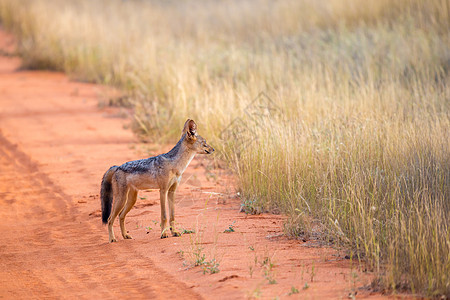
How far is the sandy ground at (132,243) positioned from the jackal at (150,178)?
31 cm

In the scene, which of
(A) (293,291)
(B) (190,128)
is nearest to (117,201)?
(B) (190,128)

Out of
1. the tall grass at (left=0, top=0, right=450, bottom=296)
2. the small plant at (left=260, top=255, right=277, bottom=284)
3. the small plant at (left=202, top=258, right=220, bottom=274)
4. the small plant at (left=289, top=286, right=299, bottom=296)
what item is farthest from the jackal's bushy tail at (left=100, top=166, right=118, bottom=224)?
the small plant at (left=289, top=286, right=299, bottom=296)

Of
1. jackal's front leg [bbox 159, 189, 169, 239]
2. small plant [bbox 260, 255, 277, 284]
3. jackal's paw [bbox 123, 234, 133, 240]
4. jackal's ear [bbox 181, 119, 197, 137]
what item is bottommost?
small plant [bbox 260, 255, 277, 284]

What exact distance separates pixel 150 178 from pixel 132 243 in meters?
0.74

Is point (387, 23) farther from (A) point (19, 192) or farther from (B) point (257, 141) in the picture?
(A) point (19, 192)

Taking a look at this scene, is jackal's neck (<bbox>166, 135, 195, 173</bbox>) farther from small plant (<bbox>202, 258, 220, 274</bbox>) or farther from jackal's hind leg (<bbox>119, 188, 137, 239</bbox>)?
small plant (<bbox>202, 258, 220, 274</bbox>)

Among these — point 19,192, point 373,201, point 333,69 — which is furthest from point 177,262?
point 333,69

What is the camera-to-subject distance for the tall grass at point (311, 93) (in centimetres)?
591

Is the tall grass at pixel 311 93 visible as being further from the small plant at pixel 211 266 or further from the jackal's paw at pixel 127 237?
the jackal's paw at pixel 127 237

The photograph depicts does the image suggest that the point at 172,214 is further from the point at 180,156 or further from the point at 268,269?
the point at 268,269

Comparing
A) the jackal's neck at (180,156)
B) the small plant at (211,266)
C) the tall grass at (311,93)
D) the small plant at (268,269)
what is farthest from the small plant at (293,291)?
the jackal's neck at (180,156)

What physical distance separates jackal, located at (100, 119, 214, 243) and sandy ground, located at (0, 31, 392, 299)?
1.01ft

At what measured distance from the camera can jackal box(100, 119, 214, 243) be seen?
21.3 feet

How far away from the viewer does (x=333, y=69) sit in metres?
13.3
